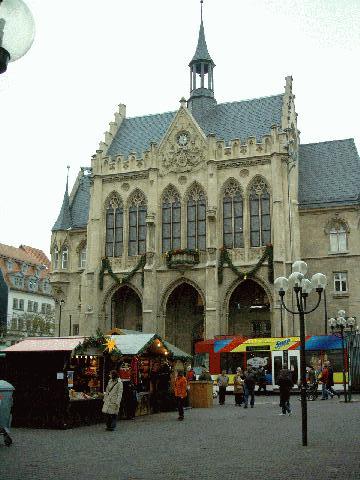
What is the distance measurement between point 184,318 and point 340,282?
38.3 ft

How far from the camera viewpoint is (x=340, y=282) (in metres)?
41.8

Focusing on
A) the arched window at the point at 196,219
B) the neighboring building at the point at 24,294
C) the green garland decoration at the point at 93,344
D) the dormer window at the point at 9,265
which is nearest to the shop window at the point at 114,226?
the arched window at the point at 196,219

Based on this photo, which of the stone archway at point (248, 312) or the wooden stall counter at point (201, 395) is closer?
the wooden stall counter at point (201, 395)

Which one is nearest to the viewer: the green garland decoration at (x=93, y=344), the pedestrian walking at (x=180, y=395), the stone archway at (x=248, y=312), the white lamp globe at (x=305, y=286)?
the white lamp globe at (x=305, y=286)

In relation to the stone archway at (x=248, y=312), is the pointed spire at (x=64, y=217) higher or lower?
higher

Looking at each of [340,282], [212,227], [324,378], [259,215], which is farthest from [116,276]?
[324,378]

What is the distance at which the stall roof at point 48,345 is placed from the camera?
63.8ft

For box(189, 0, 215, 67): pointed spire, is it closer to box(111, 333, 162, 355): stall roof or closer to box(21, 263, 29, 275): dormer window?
box(111, 333, 162, 355): stall roof

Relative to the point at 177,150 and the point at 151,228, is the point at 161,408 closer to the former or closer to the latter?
the point at 151,228

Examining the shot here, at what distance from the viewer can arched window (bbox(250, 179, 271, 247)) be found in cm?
4259

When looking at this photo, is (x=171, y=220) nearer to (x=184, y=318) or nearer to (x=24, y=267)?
(x=184, y=318)

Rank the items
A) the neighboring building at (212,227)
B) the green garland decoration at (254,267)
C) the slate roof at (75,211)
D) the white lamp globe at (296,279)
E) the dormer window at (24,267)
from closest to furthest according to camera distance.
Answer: the white lamp globe at (296,279) < the green garland decoration at (254,267) < the neighboring building at (212,227) < the slate roof at (75,211) < the dormer window at (24,267)

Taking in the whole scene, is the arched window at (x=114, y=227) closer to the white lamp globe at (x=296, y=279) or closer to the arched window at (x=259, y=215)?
the arched window at (x=259, y=215)

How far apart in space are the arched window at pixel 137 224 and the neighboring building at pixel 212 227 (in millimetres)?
83
